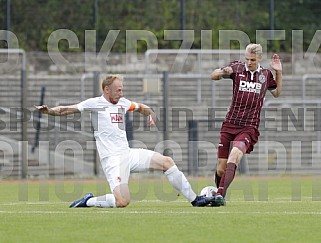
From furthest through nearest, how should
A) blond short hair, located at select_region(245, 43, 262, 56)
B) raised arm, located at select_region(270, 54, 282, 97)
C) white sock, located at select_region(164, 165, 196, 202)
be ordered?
raised arm, located at select_region(270, 54, 282, 97), blond short hair, located at select_region(245, 43, 262, 56), white sock, located at select_region(164, 165, 196, 202)

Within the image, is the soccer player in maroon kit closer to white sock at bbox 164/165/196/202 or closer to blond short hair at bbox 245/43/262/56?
blond short hair at bbox 245/43/262/56

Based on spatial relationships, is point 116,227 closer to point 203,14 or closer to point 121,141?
point 121,141

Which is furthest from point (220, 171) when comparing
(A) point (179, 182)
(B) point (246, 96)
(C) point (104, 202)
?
(C) point (104, 202)

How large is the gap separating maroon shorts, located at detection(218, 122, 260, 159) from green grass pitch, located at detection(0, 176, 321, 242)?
2.54 ft

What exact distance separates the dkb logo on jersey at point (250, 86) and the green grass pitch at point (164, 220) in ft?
5.12

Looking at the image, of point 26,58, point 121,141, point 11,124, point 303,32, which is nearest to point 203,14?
point 303,32

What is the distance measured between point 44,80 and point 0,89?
122cm

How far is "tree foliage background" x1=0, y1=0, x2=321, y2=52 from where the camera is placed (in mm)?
27766

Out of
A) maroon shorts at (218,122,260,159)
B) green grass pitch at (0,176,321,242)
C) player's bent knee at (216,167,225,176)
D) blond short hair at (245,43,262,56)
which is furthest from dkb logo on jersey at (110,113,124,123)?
blond short hair at (245,43,262,56)

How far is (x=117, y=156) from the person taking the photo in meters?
12.8

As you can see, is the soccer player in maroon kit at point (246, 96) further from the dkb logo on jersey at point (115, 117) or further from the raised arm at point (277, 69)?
the dkb logo on jersey at point (115, 117)

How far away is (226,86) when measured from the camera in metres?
26.9

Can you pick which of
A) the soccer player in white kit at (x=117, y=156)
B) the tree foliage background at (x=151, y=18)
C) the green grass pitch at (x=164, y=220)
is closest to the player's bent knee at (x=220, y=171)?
the green grass pitch at (x=164, y=220)

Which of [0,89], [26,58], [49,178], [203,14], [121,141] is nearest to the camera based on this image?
[121,141]
